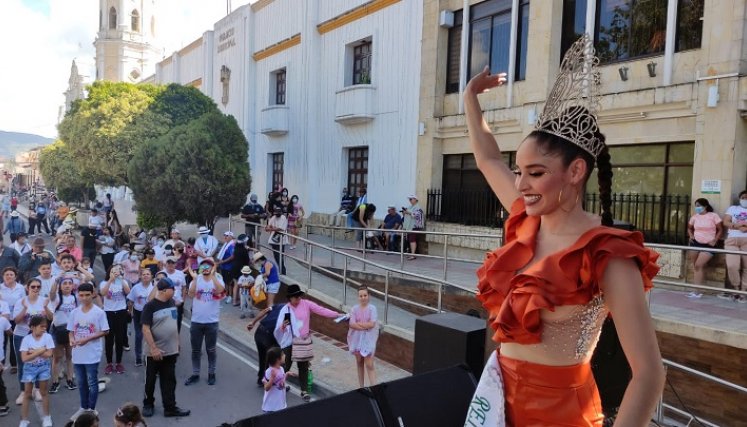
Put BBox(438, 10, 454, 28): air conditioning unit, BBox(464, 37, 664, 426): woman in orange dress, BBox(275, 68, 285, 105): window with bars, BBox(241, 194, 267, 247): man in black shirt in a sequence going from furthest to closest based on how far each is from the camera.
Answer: BBox(275, 68, 285, 105): window with bars, BBox(241, 194, 267, 247): man in black shirt, BBox(438, 10, 454, 28): air conditioning unit, BBox(464, 37, 664, 426): woman in orange dress

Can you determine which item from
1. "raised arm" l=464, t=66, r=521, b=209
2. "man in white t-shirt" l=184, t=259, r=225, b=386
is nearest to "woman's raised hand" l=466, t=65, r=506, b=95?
"raised arm" l=464, t=66, r=521, b=209

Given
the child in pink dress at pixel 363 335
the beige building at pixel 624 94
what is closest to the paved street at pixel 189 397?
the child in pink dress at pixel 363 335

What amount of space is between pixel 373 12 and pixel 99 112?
12.4 metres

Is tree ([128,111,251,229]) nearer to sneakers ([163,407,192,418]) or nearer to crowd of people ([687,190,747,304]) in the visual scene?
sneakers ([163,407,192,418])

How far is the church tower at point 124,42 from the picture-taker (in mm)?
51781

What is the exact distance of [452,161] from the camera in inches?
612

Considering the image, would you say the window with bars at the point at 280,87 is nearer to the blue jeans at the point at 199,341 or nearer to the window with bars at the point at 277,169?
the window with bars at the point at 277,169

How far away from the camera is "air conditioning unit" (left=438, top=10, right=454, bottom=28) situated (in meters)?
15.2

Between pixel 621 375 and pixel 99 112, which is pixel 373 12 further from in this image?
pixel 621 375

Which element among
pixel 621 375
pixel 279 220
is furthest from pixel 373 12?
pixel 621 375

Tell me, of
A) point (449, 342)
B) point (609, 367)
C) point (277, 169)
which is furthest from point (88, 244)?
point (609, 367)

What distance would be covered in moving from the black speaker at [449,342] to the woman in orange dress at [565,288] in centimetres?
182

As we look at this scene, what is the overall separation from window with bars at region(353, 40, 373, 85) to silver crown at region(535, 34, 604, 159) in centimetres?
1694

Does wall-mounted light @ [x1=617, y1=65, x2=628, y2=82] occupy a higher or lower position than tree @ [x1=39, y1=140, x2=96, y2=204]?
higher
